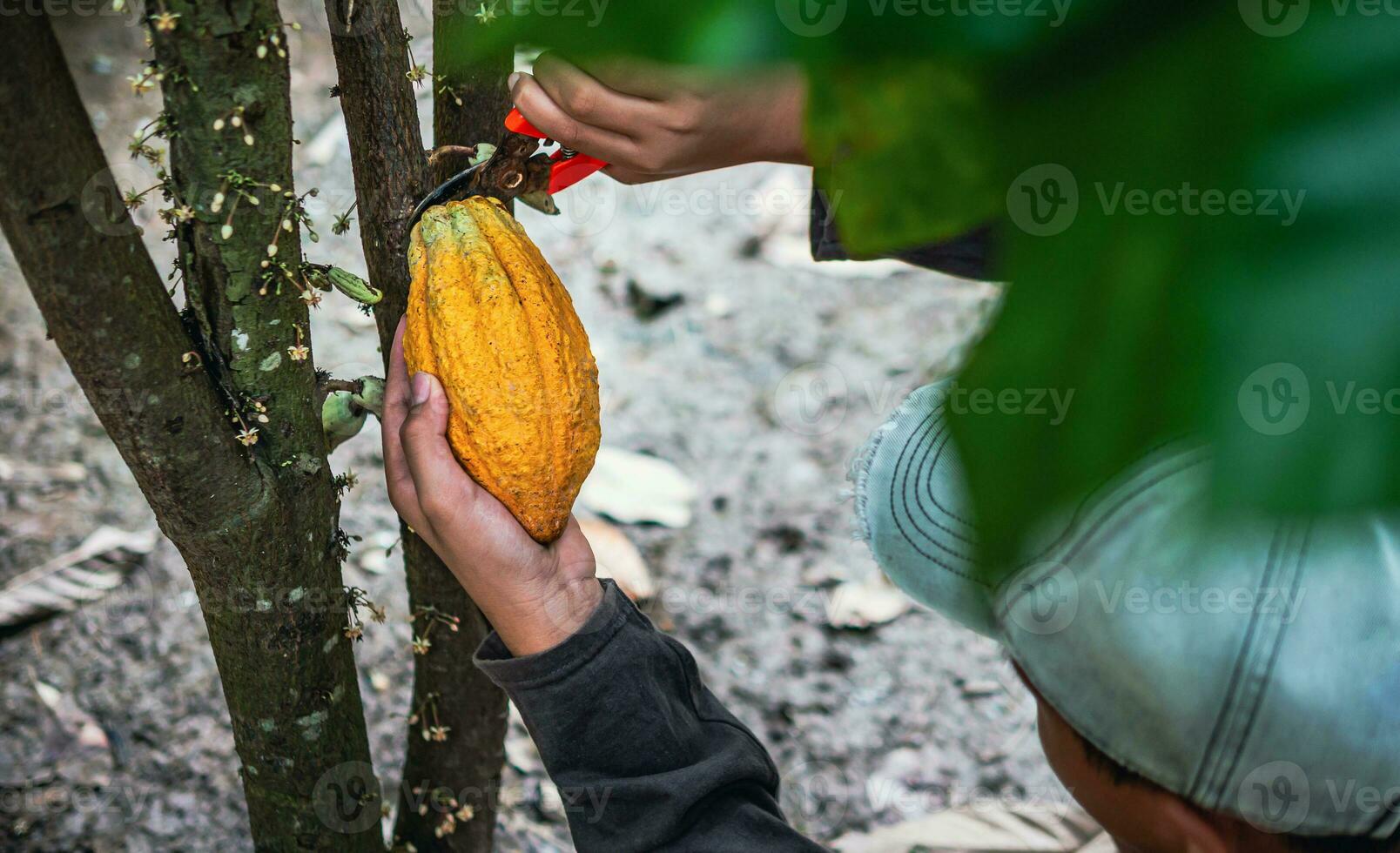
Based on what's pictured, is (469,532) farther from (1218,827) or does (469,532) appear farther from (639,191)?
(639,191)

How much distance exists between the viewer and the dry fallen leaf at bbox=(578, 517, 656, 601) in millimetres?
2484

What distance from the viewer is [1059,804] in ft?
6.95

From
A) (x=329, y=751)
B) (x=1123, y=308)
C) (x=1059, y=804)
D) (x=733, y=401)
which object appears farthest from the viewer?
(x=733, y=401)

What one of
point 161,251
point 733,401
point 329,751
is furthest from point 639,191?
point 329,751

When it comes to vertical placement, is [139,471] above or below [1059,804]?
above

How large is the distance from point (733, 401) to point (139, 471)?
214 cm
